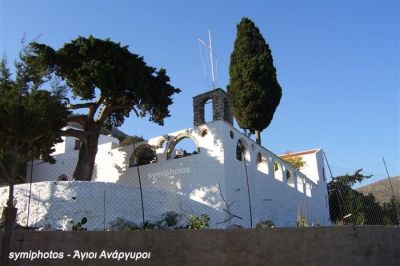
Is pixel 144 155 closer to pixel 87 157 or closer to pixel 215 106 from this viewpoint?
pixel 87 157

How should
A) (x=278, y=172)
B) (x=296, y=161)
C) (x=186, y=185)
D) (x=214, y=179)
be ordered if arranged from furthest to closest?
(x=296, y=161)
(x=278, y=172)
(x=186, y=185)
(x=214, y=179)

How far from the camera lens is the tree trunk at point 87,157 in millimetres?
17891

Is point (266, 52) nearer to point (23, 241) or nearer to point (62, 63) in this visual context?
point (62, 63)

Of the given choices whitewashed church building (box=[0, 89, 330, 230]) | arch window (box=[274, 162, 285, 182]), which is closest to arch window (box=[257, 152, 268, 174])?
whitewashed church building (box=[0, 89, 330, 230])

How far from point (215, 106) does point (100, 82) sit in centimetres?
507

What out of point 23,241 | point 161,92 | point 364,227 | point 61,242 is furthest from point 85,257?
point 161,92

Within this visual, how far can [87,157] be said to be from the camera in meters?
18.2

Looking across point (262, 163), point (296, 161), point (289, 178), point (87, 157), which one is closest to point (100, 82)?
point (87, 157)

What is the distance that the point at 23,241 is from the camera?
22.6 ft

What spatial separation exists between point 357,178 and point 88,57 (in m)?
22.1

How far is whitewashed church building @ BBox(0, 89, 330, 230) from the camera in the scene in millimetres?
14789

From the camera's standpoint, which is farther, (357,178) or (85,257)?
(357,178)

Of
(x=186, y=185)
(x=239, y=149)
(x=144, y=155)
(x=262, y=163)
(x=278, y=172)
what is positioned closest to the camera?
(x=186, y=185)

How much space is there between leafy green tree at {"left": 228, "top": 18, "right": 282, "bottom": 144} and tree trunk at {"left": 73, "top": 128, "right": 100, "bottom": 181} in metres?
9.16
